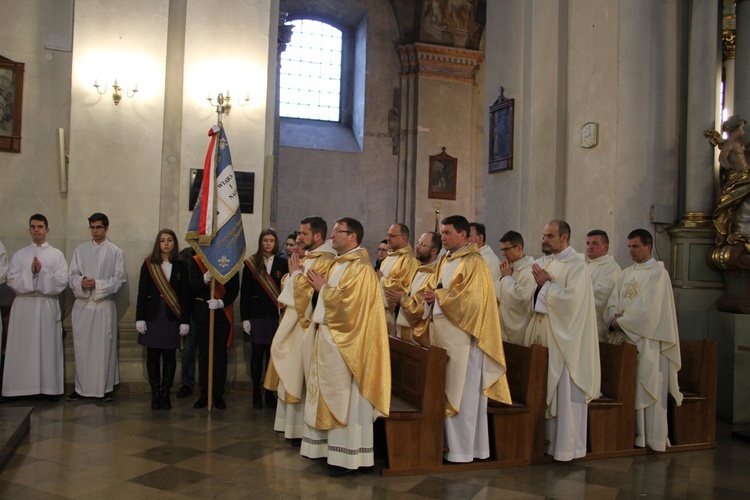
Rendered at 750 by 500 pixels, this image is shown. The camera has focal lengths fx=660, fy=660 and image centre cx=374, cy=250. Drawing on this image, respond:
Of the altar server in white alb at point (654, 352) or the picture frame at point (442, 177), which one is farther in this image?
the picture frame at point (442, 177)

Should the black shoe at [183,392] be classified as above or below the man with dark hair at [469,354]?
below

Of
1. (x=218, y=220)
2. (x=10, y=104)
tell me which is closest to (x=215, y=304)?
(x=218, y=220)

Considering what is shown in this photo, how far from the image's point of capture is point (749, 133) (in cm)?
719

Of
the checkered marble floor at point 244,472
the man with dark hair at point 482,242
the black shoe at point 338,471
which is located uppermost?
the man with dark hair at point 482,242

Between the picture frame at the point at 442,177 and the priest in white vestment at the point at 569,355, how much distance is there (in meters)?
10.0

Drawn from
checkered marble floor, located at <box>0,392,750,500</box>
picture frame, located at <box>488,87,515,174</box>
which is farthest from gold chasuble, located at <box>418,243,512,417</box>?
picture frame, located at <box>488,87,515,174</box>

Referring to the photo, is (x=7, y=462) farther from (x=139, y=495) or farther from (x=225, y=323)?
(x=225, y=323)

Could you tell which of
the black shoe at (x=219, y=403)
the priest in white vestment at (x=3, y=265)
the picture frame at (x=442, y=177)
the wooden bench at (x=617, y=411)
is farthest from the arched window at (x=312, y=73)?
the wooden bench at (x=617, y=411)

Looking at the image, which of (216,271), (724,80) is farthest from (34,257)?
(724,80)

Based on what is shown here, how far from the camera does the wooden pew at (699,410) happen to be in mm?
5664

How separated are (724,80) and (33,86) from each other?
357 inches

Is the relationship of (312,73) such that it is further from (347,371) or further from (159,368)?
(347,371)

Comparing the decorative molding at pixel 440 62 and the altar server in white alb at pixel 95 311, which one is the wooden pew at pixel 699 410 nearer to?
the altar server in white alb at pixel 95 311

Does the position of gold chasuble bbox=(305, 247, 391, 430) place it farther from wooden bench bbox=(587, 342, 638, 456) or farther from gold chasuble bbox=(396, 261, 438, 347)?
wooden bench bbox=(587, 342, 638, 456)
